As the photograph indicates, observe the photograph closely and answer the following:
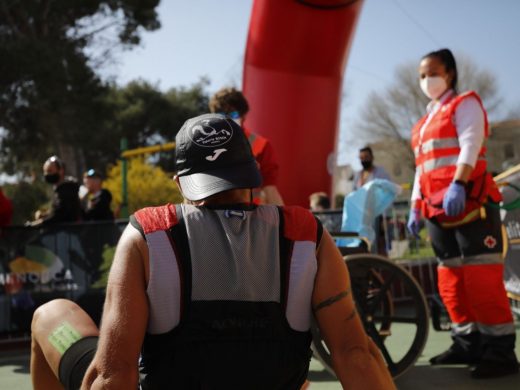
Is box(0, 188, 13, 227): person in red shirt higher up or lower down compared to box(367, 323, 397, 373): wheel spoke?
higher up

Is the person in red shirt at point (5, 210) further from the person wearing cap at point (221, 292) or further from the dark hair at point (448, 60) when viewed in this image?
the person wearing cap at point (221, 292)

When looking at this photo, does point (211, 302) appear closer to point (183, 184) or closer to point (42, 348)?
point (183, 184)

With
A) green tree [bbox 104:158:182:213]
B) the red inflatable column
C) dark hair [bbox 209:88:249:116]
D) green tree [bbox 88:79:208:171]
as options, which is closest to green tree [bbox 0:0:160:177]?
green tree [bbox 104:158:182:213]

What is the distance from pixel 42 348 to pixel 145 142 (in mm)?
45893

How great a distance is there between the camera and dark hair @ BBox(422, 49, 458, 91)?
4228mm

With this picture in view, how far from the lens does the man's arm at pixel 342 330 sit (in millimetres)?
1681

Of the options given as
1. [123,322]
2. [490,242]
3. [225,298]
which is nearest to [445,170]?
[490,242]

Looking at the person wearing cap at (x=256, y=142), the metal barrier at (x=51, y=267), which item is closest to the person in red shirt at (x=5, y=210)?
the metal barrier at (x=51, y=267)

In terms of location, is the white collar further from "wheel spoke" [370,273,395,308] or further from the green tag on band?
the green tag on band

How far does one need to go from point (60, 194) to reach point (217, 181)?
5.28m

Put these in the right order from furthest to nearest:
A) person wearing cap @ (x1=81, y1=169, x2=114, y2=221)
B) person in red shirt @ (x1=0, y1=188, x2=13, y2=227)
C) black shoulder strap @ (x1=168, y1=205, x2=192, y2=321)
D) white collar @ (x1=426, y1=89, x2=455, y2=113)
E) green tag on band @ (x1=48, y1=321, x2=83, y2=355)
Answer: person wearing cap @ (x1=81, y1=169, x2=114, y2=221) < person in red shirt @ (x1=0, y1=188, x2=13, y2=227) < white collar @ (x1=426, y1=89, x2=455, y2=113) < green tag on band @ (x1=48, y1=321, x2=83, y2=355) < black shoulder strap @ (x1=168, y1=205, x2=192, y2=321)

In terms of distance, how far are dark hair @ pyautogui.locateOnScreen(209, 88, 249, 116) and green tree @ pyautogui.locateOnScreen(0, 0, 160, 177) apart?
23.7m

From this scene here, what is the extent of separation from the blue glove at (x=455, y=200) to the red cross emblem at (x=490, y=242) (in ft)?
1.02

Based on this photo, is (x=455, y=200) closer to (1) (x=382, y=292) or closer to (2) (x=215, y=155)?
(1) (x=382, y=292)
